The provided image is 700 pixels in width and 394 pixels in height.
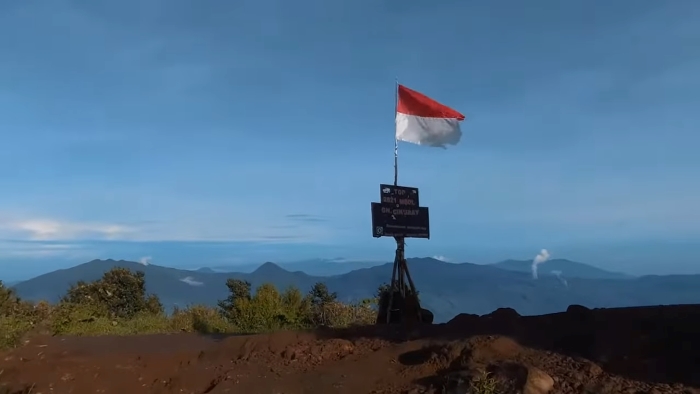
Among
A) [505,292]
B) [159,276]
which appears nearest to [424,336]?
[505,292]

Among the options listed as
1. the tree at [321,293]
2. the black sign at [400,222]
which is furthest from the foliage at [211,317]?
the tree at [321,293]

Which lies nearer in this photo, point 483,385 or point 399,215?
point 483,385

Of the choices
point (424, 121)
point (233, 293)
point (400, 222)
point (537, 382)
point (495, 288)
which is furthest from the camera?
point (495, 288)

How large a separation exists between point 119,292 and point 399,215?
18.9 m

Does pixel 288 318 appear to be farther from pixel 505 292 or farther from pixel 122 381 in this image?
pixel 505 292

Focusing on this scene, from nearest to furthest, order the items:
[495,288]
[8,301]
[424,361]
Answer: [424,361]
[8,301]
[495,288]

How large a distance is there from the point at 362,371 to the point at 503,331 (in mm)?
1981

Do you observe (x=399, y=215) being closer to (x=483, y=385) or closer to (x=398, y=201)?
(x=398, y=201)

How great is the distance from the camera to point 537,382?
21.5 ft

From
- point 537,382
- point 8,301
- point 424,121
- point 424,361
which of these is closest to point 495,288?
point 8,301

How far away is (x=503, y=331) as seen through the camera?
8.80 m

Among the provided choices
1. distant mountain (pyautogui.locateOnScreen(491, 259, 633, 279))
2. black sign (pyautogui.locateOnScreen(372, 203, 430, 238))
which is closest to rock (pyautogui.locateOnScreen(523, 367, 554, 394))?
black sign (pyautogui.locateOnScreen(372, 203, 430, 238))

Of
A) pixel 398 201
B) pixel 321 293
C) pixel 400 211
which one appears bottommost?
pixel 321 293

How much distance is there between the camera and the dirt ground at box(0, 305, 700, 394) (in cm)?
680
